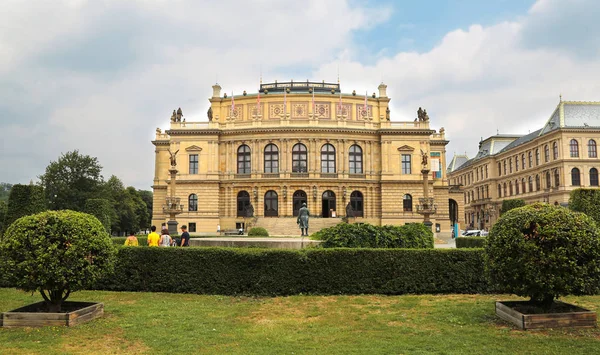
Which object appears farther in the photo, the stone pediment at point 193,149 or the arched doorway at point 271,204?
the stone pediment at point 193,149

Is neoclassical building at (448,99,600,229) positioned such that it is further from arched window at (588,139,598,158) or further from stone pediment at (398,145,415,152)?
stone pediment at (398,145,415,152)

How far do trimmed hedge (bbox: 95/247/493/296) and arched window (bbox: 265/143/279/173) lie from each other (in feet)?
140

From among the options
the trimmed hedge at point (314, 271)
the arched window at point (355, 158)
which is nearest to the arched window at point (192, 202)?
the arched window at point (355, 158)

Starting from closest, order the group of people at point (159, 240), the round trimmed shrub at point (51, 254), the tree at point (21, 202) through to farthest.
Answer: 1. the round trimmed shrub at point (51, 254)
2. the group of people at point (159, 240)
3. the tree at point (21, 202)

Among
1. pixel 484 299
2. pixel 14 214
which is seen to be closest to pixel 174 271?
pixel 484 299

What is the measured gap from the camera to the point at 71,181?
6494 cm

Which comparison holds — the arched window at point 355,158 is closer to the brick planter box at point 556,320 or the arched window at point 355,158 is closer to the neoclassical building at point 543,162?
the neoclassical building at point 543,162

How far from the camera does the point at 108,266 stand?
12.4 m

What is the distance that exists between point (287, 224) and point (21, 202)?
2952 centimetres

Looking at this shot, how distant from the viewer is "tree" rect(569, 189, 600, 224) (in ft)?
82.6

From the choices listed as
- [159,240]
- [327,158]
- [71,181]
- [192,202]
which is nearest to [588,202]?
[159,240]

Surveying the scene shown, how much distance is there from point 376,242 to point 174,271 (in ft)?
25.1

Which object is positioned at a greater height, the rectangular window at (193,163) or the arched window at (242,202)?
the rectangular window at (193,163)

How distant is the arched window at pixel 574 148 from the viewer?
63.3 metres
